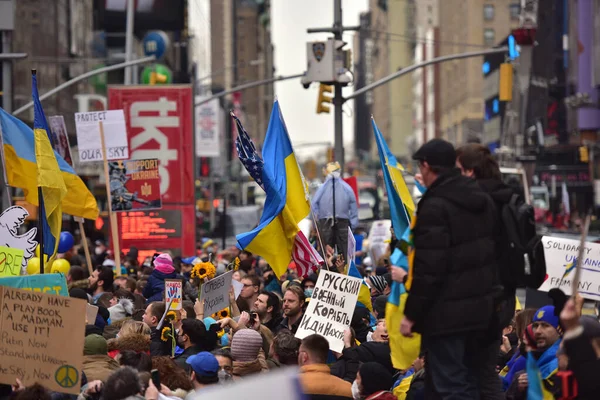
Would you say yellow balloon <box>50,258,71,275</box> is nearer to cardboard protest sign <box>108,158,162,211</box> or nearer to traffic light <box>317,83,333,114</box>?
cardboard protest sign <box>108,158,162,211</box>

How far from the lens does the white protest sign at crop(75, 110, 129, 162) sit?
17.5 m

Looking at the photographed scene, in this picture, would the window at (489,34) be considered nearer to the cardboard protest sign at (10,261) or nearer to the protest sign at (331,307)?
the cardboard protest sign at (10,261)

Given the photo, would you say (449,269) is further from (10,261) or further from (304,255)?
(10,261)

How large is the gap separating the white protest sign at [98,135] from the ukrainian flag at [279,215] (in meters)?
5.75

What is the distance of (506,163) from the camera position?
1890 inches

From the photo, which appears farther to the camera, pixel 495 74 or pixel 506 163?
Result: pixel 495 74

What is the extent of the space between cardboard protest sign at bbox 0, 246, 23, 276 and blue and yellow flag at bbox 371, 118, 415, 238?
3.18 m

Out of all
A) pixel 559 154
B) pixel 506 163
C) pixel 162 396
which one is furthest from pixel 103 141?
pixel 559 154

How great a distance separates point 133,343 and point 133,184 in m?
10.2

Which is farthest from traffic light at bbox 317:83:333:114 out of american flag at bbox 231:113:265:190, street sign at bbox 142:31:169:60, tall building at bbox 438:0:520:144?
tall building at bbox 438:0:520:144

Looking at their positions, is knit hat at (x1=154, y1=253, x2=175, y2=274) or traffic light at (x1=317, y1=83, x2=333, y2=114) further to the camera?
traffic light at (x1=317, y1=83, x2=333, y2=114)

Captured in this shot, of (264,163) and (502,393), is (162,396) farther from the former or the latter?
(264,163)

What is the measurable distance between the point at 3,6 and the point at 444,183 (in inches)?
654

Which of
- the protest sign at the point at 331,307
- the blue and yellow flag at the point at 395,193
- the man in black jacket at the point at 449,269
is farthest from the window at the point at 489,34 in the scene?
the man in black jacket at the point at 449,269
